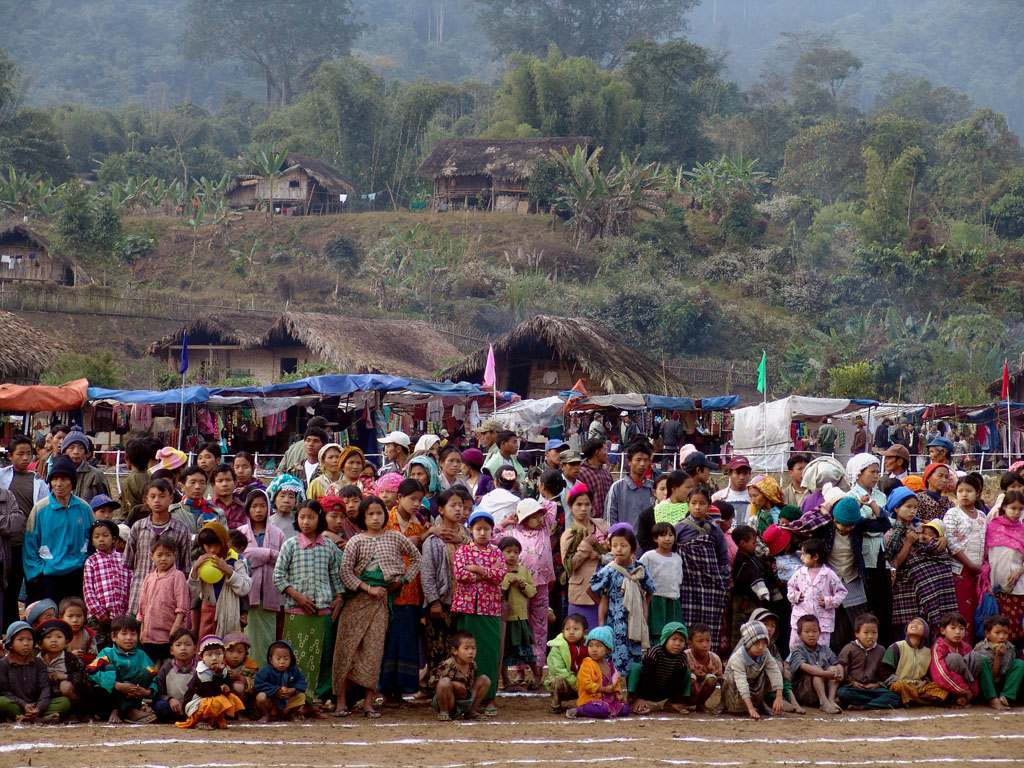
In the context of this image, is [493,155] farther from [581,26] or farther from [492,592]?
[492,592]

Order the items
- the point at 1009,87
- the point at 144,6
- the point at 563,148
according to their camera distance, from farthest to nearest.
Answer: the point at 1009,87, the point at 144,6, the point at 563,148

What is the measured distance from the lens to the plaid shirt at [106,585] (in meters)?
6.75

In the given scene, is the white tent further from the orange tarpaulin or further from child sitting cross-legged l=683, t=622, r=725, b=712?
child sitting cross-legged l=683, t=622, r=725, b=712

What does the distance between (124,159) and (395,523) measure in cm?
4943

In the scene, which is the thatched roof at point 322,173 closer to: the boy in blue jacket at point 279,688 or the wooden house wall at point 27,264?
the wooden house wall at point 27,264

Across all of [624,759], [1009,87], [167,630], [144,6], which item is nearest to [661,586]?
[624,759]

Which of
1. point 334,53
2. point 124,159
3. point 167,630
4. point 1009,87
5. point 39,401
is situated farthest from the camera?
point 1009,87

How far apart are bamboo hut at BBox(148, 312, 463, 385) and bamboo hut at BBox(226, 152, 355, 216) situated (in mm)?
21479

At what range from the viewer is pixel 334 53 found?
79125 millimetres

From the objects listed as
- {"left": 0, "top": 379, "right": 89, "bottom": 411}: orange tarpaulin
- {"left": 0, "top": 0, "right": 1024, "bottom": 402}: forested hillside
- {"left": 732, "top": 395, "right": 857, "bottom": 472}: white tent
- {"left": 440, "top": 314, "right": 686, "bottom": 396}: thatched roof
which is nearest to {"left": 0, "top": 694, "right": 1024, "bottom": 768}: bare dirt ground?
{"left": 0, "top": 379, "right": 89, "bottom": 411}: orange tarpaulin

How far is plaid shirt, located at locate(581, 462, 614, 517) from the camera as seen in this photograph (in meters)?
8.23

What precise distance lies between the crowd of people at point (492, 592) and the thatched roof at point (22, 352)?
14.7m

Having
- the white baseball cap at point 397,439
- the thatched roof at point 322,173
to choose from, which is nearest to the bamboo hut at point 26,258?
the thatched roof at point 322,173

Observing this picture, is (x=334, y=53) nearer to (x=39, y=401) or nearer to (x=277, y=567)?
(x=39, y=401)
